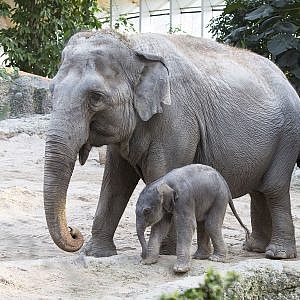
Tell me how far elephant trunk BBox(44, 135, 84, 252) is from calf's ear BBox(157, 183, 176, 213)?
0.54m

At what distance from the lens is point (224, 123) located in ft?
18.7

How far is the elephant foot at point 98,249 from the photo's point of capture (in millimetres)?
5688

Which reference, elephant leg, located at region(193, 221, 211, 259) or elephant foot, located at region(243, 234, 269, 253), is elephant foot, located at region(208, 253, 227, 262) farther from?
elephant foot, located at region(243, 234, 269, 253)

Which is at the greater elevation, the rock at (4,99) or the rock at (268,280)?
the rock at (268,280)

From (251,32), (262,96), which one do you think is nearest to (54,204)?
(262,96)

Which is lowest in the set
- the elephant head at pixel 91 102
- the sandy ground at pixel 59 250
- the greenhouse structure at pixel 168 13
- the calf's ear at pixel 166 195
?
the greenhouse structure at pixel 168 13

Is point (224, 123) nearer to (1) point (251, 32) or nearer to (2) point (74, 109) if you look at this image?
(2) point (74, 109)

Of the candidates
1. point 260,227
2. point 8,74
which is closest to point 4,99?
point 8,74

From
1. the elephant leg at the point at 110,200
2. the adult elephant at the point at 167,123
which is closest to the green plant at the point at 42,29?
the adult elephant at the point at 167,123

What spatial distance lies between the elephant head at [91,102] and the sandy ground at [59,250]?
29 cm

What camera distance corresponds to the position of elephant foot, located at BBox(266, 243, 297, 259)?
5989 millimetres

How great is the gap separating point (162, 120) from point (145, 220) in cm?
68

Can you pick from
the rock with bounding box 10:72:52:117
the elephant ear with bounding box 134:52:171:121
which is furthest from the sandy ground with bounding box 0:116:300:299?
the rock with bounding box 10:72:52:117

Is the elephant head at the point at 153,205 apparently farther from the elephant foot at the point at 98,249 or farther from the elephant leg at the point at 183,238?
the elephant foot at the point at 98,249
